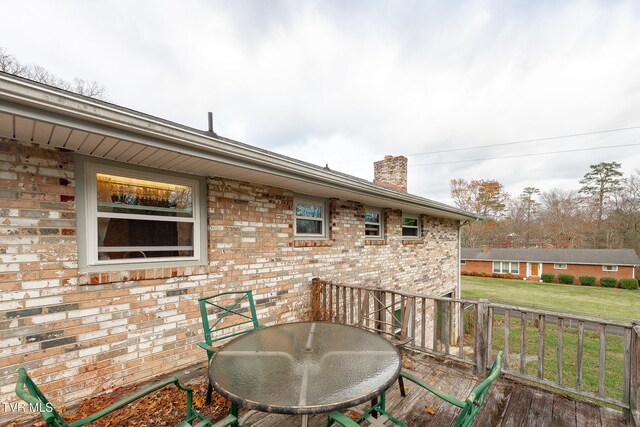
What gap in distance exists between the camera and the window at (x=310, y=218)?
15.7ft

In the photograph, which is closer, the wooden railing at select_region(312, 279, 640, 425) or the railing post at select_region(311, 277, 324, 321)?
the wooden railing at select_region(312, 279, 640, 425)

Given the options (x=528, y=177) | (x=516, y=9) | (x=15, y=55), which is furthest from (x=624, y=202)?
(x=15, y=55)

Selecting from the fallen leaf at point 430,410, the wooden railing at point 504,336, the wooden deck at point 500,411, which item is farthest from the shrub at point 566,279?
the fallen leaf at point 430,410

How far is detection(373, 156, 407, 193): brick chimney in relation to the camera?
8.97 m

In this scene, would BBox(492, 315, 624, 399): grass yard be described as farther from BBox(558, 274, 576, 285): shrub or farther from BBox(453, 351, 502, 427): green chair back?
BBox(558, 274, 576, 285): shrub

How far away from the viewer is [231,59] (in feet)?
24.4

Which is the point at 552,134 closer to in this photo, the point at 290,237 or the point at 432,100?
the point at 432,100

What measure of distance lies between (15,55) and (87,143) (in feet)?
A: 34.7

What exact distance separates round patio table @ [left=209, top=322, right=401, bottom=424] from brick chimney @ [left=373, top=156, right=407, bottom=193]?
7211 millimetres

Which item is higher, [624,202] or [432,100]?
[432,100]

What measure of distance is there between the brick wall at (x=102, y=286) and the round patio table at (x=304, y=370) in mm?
1352

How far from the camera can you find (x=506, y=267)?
25359 millimetres

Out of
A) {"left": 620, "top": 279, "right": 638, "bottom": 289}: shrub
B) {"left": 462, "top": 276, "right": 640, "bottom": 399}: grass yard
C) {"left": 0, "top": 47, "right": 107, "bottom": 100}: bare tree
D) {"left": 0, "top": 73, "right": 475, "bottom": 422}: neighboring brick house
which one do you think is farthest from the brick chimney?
{"left": 620, "top": 279, "right": 638, "bottom": 289}: shrub

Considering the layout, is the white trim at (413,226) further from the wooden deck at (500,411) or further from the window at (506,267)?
the window at (506,267)
